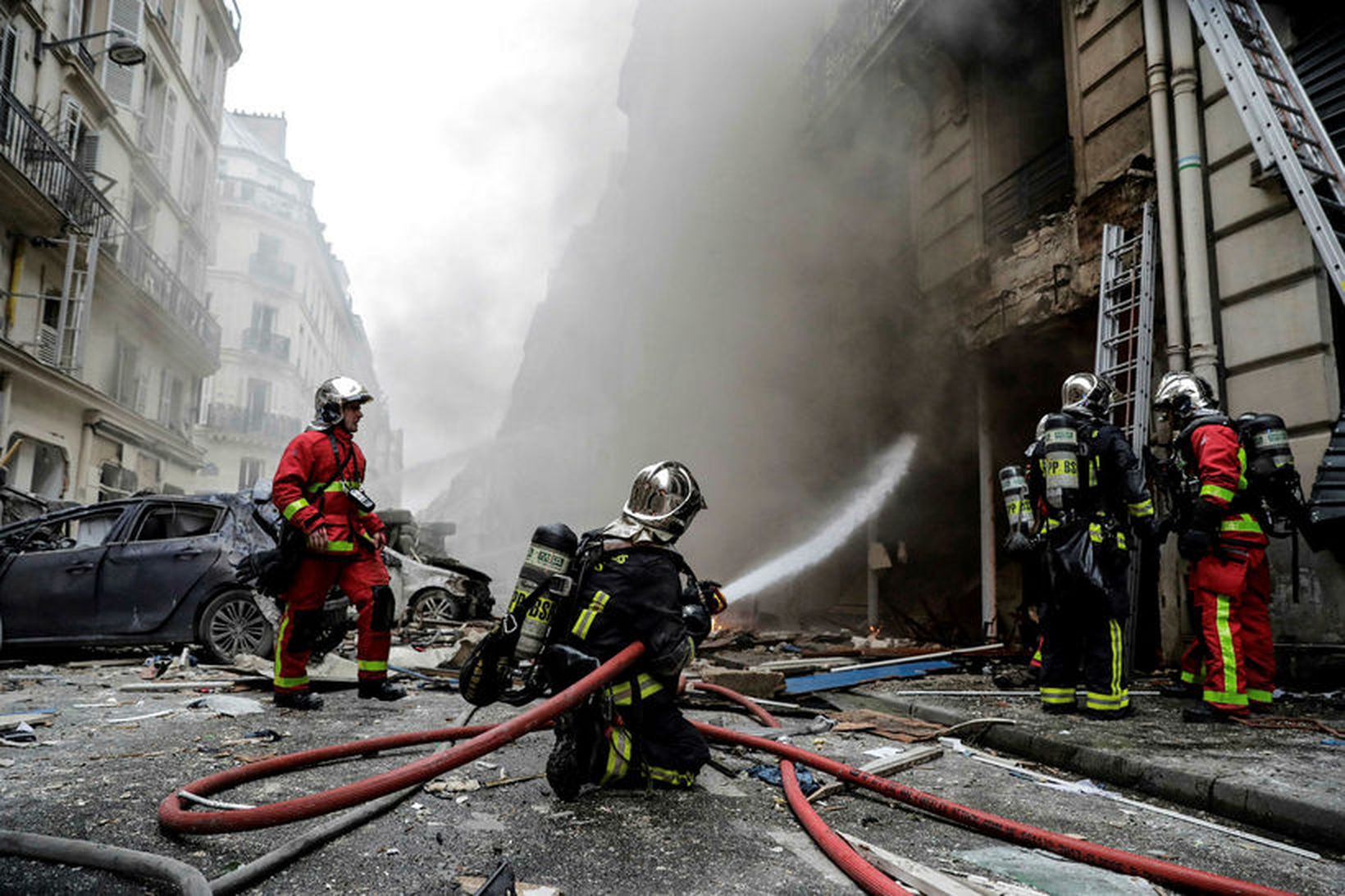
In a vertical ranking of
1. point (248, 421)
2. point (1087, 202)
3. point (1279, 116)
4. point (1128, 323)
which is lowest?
point (1128, 323)

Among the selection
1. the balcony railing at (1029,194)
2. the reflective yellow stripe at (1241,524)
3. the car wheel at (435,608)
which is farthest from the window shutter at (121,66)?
the reflective yellow stripe at (1241,524)

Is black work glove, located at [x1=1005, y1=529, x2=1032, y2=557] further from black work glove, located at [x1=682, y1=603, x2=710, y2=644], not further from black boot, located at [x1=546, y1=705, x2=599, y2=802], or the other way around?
black boot, located at [x1=546, y1=705, x2=599, y2=802]

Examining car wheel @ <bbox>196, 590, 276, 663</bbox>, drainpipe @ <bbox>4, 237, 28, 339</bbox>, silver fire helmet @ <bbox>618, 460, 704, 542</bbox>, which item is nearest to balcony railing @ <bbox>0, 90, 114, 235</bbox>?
drainpipe @ <bbox>4, 237, 28, 339</bbox>

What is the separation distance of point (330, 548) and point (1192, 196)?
6316mm

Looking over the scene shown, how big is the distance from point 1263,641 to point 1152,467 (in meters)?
1.31

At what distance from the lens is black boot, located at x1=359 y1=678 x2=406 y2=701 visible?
15.1 feet

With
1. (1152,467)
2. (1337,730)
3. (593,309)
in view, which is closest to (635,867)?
(1337,730)

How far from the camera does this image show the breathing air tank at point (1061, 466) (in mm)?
4320

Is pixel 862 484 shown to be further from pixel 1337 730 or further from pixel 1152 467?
pixel 1337 730

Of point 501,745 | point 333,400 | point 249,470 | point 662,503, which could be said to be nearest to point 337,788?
point 501,745

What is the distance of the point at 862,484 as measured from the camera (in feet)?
38.2

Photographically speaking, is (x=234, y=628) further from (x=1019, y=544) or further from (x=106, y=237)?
(x=106, y=237)

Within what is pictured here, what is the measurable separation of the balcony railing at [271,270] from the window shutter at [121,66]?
682 inches

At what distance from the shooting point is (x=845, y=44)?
11.4 meters
